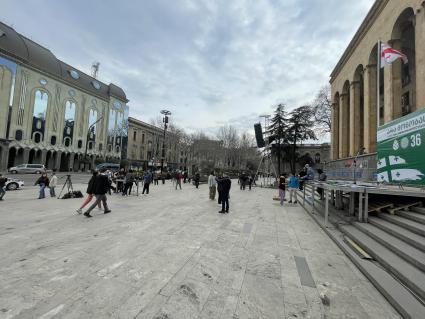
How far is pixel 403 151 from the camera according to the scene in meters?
7.34

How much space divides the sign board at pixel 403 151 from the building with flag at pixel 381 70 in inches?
121

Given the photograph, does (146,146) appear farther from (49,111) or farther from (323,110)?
(323,110)

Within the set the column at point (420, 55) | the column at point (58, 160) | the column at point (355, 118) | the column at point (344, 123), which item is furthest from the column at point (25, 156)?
the column at point (420, 55)

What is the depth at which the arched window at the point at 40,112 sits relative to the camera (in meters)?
41.0

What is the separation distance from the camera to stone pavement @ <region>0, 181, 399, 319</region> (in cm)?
283

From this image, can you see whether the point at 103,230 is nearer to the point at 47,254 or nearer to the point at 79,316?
the point at 47,254

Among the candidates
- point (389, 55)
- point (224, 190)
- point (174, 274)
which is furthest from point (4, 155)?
point (389, 55)

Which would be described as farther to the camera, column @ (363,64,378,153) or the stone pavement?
column @ (363,64,378,153)

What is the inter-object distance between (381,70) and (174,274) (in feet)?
63.8

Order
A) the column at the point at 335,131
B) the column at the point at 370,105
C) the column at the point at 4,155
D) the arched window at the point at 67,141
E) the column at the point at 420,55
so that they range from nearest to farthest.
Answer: the column at the point at 420,55
the column at the point at 370,105
the column at the point at 335,131
the column at the point at 4,155
the arched window at the point at 67,141

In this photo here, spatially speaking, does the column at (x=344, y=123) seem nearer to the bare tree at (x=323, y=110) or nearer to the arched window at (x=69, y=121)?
the bare tree at (x=323, y=110)

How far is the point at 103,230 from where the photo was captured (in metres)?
6.13

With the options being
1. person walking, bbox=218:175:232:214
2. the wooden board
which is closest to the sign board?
the wooden board

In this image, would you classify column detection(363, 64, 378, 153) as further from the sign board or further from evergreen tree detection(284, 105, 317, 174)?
evergreen tree detection(284, 105, 317, 174)
